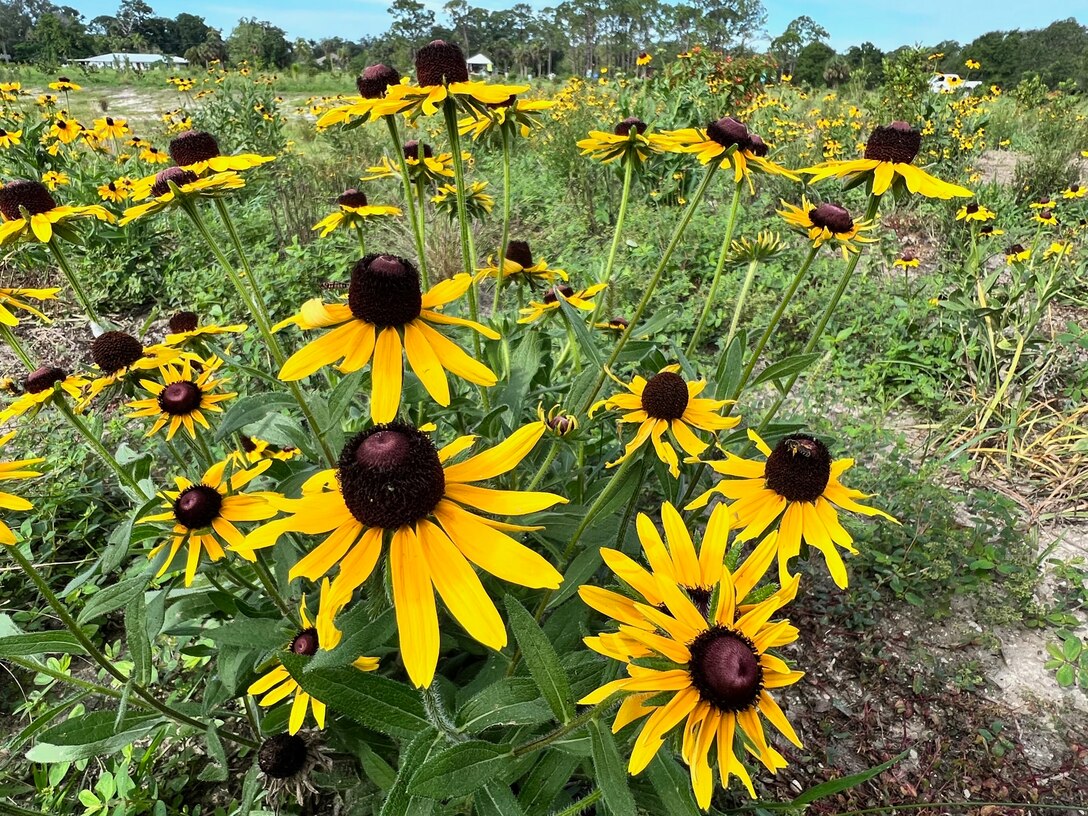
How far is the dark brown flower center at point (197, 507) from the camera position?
108 centimetres

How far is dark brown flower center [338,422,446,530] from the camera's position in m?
0.67

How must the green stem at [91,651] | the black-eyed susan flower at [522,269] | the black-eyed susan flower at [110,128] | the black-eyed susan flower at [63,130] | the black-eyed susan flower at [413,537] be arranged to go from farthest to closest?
the black-eyed susan flower at [110,128]
the black-eyed susan flower at [63,130]
the black-eyed susan flower at [522,269]
the green stem at [91,651]
the black-eyed susan flower at [413,537]

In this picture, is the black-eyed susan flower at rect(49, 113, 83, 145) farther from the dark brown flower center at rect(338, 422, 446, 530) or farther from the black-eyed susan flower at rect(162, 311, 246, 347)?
the dark brown flower center at rect(338, 422, 446, 530)

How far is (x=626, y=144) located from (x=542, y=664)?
131 cm

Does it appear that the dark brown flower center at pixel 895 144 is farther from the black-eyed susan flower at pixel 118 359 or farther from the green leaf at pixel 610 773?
the black-eyed susan flower at pixel 118 359

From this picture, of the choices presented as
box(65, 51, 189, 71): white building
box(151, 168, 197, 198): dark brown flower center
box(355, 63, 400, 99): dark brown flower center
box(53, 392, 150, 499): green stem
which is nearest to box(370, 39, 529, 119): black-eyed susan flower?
box(355, 63, 400, 99): dark brown flower center

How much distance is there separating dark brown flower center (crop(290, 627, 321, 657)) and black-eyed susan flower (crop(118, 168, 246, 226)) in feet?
2.73

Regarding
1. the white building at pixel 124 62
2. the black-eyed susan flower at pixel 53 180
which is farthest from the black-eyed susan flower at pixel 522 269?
the white building at pixel 124 62

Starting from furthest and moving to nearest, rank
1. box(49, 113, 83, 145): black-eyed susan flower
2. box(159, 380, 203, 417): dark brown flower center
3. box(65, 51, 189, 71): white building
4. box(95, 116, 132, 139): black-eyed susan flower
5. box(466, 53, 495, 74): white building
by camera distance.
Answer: box(65, 51, 189, 71): white building
box(466, 53, 495, 74): white building
box(95, 116, 132, 139): black-eyed susan flower
box(49, 113, 83, 145): black-eyed susan flower
box(159, 380, 203, 417): dark brown flower center

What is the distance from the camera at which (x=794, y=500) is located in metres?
1.09

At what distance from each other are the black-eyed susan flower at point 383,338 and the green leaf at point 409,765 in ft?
1.35

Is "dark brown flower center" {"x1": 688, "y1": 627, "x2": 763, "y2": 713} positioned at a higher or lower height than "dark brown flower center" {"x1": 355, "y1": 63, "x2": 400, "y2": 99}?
lower

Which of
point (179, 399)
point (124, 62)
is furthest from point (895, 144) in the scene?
point (124, 62)

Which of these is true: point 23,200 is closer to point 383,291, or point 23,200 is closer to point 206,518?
point 206,518
